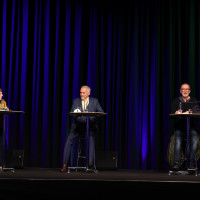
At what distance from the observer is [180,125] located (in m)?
6.84

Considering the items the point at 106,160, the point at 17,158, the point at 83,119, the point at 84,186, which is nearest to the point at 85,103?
the point at 83,119

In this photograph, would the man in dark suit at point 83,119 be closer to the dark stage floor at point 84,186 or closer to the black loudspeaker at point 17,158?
the black loudspeaker at point 17,158

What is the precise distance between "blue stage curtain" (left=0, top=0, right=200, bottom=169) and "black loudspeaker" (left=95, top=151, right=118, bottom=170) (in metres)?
0.72

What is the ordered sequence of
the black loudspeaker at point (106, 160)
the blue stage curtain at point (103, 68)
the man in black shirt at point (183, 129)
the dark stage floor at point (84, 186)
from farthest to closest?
the blue stage curtain at point (103, 68) → the black loudspeaker at point (106, 160) → the man in black shirt at point (183, 129) → the dark stage floor at point (84, 186)

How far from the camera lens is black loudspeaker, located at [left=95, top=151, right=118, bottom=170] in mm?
7387

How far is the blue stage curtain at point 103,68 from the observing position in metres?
8.06

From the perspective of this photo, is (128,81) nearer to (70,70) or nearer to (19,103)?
(70,70)

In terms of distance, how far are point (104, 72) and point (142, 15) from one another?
3.92 ft

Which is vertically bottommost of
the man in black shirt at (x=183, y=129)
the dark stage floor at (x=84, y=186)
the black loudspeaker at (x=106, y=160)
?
the dark stage floor at (x=84, y=186)

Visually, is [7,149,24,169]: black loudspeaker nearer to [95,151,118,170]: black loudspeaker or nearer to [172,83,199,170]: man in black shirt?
[95,151,118,170]: black loudspeaker

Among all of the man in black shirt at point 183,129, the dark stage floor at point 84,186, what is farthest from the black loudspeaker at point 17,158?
the man in black shirt at point 183,129

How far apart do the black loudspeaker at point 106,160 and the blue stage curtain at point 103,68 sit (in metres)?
0.72

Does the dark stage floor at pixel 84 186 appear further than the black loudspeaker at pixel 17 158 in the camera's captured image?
No

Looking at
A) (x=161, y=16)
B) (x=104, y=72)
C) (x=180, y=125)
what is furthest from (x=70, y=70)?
(x=180, y=125)
